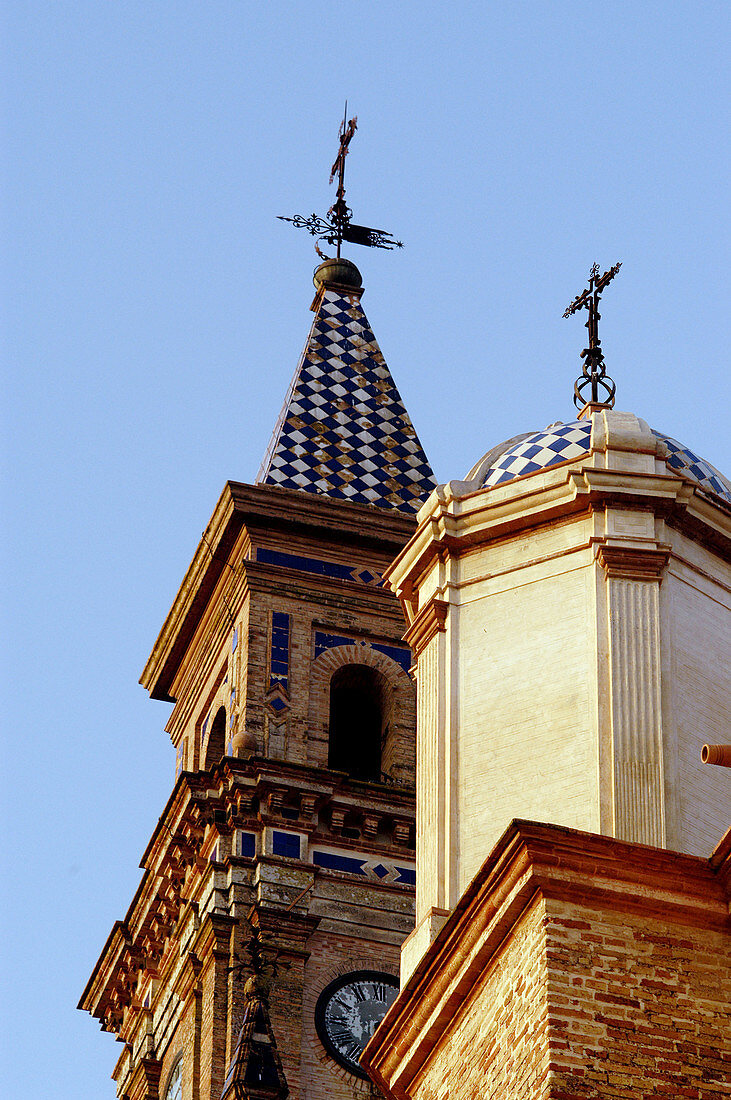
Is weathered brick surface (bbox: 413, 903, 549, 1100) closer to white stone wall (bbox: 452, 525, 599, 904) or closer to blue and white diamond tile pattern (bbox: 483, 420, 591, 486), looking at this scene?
white stone wall (bbox: 452, 525, 599, 904)

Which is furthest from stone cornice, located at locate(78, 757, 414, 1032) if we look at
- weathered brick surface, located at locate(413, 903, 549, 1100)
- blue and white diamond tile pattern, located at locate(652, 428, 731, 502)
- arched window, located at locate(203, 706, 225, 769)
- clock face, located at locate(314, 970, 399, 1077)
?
weathered brick surface, located at locate(413, 903, 549, 1100)

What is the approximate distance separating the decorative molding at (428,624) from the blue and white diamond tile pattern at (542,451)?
3.26ft

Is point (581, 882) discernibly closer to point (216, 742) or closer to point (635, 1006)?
point (635, 1006)

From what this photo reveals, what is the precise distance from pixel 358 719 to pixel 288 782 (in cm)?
303

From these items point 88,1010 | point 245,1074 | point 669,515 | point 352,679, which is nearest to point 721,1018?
point 669,515

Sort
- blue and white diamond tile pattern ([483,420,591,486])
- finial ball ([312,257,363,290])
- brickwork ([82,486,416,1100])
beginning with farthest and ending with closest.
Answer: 1. finial ball ([312,257,363,290])
2. brickwork ([82,486,416,1100])
3. blue and white diamond tile pattern ([483,420,591,486])

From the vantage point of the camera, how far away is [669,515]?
19609mm

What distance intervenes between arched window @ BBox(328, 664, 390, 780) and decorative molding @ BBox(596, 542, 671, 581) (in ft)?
50.8

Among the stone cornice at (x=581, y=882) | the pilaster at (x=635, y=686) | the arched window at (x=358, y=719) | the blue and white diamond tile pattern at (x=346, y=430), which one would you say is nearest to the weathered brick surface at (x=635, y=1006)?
the stone cornice at (x=581, y=882)

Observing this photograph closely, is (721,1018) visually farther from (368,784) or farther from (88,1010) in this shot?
(88,1010)

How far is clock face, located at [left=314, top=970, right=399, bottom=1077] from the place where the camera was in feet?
102

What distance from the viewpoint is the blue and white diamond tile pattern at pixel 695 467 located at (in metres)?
20.5

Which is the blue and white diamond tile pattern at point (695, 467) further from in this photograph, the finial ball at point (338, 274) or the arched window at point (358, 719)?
the finial ball at point (338, 274)

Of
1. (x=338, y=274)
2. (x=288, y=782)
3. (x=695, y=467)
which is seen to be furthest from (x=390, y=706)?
(x=695, y=467)
